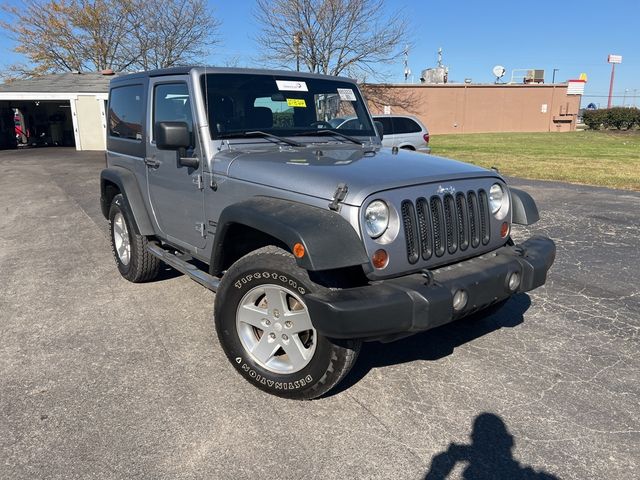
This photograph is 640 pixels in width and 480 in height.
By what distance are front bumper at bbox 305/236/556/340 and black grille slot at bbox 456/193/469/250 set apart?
0.17 m

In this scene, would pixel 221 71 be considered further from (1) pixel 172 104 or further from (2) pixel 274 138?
(2) pixel 274 138

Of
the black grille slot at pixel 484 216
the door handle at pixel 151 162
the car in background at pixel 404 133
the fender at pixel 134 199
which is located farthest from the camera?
the car in background at pixel 404 133

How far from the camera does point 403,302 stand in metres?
2.61

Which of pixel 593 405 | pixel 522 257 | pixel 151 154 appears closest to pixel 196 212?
pixel 151 154

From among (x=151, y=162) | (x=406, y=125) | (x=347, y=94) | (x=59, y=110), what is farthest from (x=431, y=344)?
(x=59, y=110)

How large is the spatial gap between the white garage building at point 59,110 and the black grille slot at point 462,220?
26402mm

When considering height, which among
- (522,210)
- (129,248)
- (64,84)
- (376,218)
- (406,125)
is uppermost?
(64,84)

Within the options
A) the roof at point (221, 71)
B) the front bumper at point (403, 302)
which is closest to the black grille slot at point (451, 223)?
the front bumper at point (403, 302)

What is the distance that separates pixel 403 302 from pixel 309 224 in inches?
24.5

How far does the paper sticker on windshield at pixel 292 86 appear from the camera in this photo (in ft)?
13.7

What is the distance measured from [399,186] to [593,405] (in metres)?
1.75

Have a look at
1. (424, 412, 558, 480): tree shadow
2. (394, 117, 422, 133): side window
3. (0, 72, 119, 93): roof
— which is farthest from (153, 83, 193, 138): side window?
(0, 72, 119, 93): roof

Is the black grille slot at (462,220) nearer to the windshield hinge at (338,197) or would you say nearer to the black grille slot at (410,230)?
the black grille slot at (410,230)

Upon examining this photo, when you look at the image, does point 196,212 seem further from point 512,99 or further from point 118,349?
point 512,99
